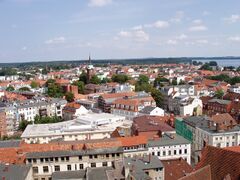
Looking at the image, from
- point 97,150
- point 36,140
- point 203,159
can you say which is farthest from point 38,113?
point 203,159

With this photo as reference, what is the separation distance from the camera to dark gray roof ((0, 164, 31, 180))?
113 ft

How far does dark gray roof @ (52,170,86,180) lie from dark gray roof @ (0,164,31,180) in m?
3.23

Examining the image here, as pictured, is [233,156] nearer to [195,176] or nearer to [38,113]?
[195,176]

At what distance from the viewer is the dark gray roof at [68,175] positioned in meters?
37.8

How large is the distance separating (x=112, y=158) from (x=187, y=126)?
85.7ft

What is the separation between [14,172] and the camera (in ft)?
117

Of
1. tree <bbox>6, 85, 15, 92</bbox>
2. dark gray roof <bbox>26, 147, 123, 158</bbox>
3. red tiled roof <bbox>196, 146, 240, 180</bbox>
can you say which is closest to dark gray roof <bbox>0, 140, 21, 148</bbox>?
dark gray roof <bbox>26, 147, 123, 158</bbox>

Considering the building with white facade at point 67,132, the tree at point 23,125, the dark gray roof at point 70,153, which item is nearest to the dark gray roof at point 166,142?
the dark gray roof at point 70,153

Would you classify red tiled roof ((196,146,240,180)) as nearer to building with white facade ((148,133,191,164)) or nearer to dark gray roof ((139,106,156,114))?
building with white facade ((148,133,191,164))

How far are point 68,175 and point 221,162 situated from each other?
20239 mm

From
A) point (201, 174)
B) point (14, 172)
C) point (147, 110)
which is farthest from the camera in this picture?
point (147, 110)

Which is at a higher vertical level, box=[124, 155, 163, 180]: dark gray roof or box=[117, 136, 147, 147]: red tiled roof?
box=[117, 136, 147, 147]: red tiled roof

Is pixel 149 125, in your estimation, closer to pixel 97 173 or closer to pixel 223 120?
pixel 223 120

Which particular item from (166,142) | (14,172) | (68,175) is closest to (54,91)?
(166,142)
